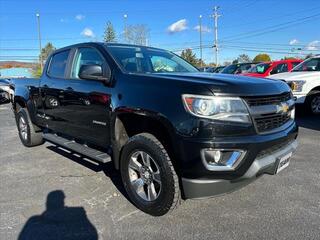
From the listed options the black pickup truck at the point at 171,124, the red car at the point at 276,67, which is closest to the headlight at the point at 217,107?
the black pickup truck at the point at 171,124

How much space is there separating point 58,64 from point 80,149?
5.55 feet

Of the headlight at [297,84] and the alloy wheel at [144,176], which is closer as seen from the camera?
the alloy wheel at [144,176]

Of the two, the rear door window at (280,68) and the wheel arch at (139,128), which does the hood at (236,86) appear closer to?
the wheel arch at (139,128)

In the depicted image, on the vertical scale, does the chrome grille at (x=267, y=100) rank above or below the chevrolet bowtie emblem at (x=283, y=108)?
above

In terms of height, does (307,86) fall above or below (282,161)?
above

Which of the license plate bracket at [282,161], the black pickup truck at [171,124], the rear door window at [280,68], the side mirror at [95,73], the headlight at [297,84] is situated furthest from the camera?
the rear door window at [280,68]

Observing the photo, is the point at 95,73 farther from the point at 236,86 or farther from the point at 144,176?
the point at 236,86

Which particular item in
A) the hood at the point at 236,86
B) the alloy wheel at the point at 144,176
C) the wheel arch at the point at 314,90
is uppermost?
the hood at the point at 236,86

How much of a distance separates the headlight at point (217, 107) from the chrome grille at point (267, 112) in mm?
126

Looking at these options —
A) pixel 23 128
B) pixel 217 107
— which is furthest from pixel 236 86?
pixel 23 128

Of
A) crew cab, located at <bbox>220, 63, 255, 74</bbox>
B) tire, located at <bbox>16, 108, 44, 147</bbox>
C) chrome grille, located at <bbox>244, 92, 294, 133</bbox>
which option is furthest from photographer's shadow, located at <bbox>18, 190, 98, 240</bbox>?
crew cab, located at <bbox>220, 63, 255, 74</bbox>

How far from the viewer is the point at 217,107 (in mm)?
3188

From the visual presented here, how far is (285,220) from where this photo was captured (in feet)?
11.7

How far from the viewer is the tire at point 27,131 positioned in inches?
269
